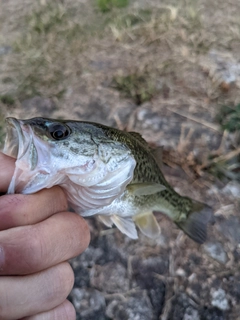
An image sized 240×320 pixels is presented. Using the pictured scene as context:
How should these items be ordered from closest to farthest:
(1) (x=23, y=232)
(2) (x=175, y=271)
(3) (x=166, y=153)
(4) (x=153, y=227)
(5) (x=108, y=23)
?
(1) (x=23, y=232) → (4) (x=153, y=227) → (2) (x=175, y=271) → (3) (x=166, y=153) → (5) (x=108, y=23)

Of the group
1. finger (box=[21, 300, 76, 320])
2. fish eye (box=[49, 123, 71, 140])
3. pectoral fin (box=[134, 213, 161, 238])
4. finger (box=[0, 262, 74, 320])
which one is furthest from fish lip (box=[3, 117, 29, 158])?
pectoral fin (box=[134, 213, 161, 238])

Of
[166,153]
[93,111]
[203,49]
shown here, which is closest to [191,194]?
[166,153]

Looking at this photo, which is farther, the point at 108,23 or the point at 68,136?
the point at 108,23

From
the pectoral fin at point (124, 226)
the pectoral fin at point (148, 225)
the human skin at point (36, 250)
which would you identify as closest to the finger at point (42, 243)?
the human skin at point (36, 250)

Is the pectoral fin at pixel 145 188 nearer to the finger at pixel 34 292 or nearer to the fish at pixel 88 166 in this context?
the fish at pixel 88 166

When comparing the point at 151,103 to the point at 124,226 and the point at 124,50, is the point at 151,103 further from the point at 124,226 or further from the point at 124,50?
the point at 124,226

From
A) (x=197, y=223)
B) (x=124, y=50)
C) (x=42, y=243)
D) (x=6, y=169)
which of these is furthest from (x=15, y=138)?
(x=124, y=50)

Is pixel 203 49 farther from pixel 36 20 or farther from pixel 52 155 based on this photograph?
pixel 52 155
